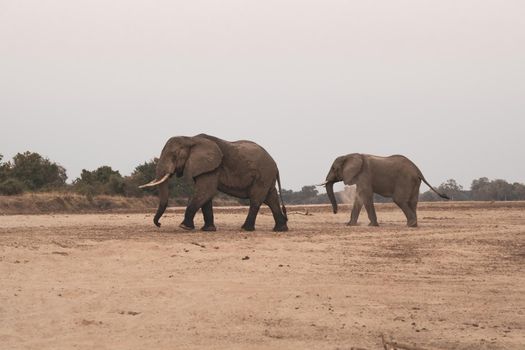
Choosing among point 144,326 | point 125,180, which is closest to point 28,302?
point 144,326

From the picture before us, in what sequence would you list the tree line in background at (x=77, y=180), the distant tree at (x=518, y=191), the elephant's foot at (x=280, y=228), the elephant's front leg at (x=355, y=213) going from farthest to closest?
the distant tree at (x=518, y=191) < the tree line in background at (x=77, y=180) < the elephant's front leg at (x=355, y=213) < the elephant's foot at (x=280, y=228)

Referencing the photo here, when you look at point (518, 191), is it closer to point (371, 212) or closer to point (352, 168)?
point (352, 168)

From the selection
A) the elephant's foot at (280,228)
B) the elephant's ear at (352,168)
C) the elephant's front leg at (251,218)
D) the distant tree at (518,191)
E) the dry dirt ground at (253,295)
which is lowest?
the dry dirt ground at (253,295)

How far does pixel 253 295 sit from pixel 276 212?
965 cm

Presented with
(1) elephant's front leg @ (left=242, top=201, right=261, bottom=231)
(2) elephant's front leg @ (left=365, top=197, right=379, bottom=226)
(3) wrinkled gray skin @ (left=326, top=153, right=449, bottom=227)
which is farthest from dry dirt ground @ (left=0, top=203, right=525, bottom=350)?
(3) wrinkled gray skin @ (left=326, top=153, right=449, bottom=227)

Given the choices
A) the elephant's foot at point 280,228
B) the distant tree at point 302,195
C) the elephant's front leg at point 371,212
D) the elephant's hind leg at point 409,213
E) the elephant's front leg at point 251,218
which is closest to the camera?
the elephant's front leg at point 251,218

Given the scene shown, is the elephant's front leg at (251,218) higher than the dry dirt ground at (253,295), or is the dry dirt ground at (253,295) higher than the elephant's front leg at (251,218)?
the elephant's front leg at (251,218)

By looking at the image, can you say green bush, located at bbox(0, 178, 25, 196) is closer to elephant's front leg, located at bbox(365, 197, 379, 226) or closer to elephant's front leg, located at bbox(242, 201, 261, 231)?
elephant's front leg, located at bbox(365, 197, 379, 226)

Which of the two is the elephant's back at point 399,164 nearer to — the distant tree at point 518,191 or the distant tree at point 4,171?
the distant tree at point 4,171

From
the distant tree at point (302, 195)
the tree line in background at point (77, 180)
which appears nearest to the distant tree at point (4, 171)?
the tree line in background at point (77, 180)

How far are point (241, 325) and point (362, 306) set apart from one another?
4.94 feet

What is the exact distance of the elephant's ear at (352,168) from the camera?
21.8 metres

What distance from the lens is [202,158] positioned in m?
17.4

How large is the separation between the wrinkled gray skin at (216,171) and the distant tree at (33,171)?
85.5 feet
